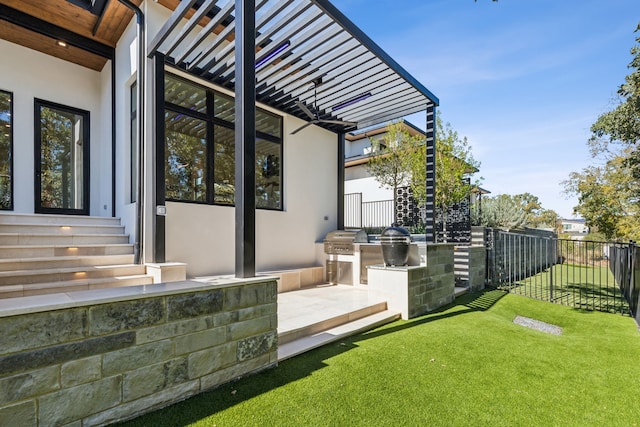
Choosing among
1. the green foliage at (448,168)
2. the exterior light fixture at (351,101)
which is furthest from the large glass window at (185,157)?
the green foliage at (448,168)

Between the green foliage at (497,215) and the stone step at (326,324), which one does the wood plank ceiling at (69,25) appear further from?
the green foliage at (497,215)

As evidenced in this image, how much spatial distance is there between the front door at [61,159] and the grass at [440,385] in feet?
18.1

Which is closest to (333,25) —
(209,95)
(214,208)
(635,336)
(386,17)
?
(386,17)

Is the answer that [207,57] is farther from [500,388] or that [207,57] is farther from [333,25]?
[500,388]

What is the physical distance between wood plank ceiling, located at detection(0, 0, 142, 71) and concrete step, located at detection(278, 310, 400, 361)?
5.61 meters

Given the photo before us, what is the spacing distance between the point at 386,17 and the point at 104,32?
5.17m

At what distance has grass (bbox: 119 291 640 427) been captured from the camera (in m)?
2.33

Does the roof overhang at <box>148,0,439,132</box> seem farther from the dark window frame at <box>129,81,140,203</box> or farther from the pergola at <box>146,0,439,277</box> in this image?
the dark window frame at <box>129,81,140,203</box>

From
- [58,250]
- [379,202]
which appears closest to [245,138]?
[58,250]

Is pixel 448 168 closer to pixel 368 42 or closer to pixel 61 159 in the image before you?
pixel 368 42

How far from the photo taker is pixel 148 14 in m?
4.88

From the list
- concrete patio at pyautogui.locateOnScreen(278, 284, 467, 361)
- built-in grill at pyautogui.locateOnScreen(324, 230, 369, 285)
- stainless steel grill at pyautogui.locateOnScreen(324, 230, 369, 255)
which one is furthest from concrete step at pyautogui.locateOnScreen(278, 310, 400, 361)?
stainless steel grill at pyautogui.locateOnScreen(324, 230, 369, 255)

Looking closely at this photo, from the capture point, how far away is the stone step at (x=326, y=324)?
11.8 feet

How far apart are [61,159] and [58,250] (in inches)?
111
